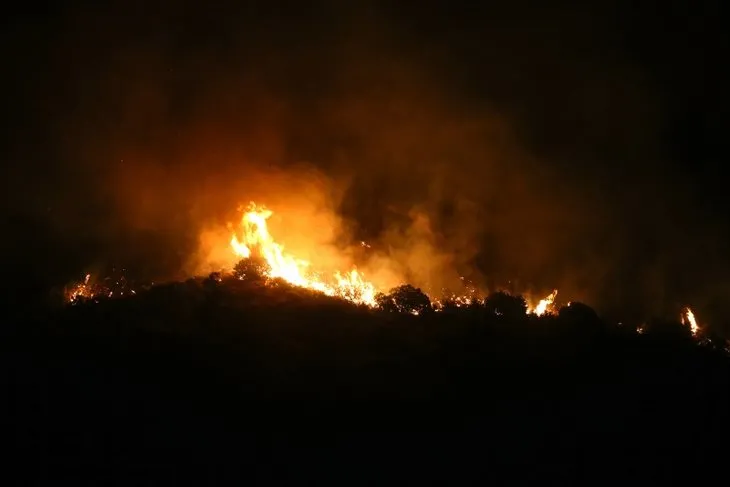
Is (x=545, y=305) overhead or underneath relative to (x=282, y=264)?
underneath

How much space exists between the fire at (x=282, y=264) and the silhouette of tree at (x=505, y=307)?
10.3 feet

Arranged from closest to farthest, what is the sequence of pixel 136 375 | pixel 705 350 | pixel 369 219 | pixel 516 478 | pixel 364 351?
1. pixel 516 478
2. pixel 136 375
3. pixel 364 351
4. pixel 705 350
5. pixel 369 219

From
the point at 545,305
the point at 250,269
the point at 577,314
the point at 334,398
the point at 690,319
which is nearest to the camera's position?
the point at 334,398

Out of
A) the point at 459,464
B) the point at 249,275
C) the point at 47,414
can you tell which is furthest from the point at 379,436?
the point at 47,414

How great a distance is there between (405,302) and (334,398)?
336cm

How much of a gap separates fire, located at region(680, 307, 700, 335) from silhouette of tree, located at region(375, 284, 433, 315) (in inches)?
372

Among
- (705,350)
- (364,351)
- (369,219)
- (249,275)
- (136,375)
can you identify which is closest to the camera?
(136,375)

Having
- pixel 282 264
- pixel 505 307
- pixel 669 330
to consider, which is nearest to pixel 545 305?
pixel 505 307

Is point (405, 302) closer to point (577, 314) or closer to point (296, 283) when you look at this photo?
point (296, 283)

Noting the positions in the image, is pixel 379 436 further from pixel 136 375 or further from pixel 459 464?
pixel 136 375

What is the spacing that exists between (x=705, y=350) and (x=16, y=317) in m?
18.3

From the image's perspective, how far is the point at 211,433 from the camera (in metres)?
15.0

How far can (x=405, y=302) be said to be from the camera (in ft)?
60.5

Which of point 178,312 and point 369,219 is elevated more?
point 369,219
